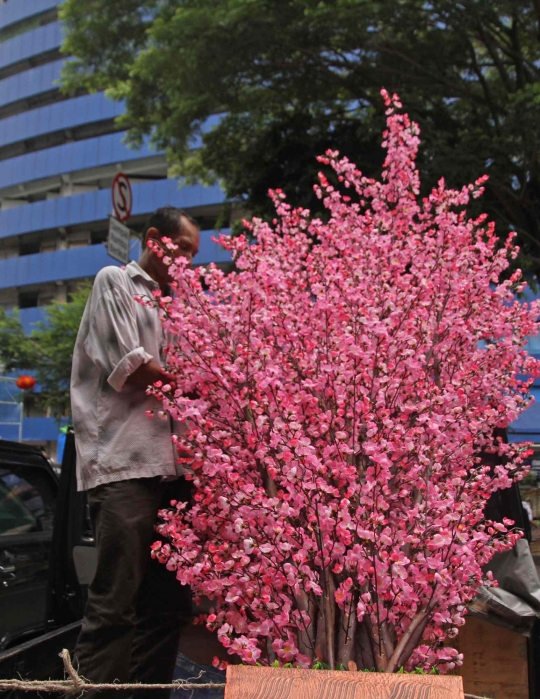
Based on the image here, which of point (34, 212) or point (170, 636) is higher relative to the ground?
point (34, 212)

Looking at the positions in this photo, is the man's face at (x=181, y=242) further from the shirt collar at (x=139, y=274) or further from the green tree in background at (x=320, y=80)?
the green tree in background at (x=320, y=80)

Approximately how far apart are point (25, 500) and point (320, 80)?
23.1 ft

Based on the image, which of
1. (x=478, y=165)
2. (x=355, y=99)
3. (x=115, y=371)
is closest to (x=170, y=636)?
(x=115, y=371)

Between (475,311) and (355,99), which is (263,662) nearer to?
(475,311)

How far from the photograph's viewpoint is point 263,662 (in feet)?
5.86

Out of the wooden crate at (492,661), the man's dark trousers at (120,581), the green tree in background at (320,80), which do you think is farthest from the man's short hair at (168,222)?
the green tree in background at (320,80)

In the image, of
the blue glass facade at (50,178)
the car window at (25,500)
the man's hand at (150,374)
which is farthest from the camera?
the blue glass facade at (50,178)

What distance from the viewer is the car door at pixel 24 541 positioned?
4.14 meters

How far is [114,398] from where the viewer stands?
91.7 inches

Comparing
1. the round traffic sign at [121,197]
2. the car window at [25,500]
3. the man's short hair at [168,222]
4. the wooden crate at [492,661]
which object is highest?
the round traffic sign at [121,197]

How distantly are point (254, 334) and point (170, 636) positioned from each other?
1099 millimetres

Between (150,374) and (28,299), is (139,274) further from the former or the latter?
(28,299)

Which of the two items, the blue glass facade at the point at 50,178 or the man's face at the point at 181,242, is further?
the blue glass facade at the point at 50,178

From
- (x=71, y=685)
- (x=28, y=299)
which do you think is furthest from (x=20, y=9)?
(x=71, y=685)
